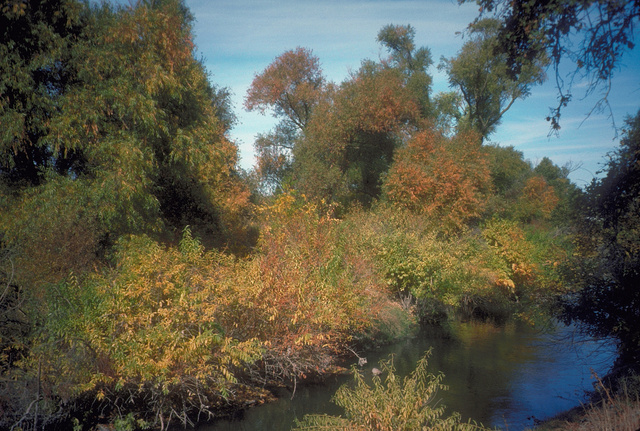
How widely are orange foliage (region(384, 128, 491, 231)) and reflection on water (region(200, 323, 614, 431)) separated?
878 centimetres

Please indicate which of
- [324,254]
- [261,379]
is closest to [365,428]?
[261,379]

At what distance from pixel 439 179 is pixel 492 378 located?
15.1 m

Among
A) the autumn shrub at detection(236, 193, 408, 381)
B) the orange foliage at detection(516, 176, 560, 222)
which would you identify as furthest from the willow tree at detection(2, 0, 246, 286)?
the orange foliage at detection(516, 176, 560, 222)

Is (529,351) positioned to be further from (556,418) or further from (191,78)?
(191,78)

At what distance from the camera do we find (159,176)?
762 inches

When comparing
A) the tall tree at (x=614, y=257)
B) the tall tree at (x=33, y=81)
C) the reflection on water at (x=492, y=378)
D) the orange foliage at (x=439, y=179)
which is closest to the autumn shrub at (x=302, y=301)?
the reflection on water at (x=492, y=378)

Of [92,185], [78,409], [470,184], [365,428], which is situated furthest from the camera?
[470,184]

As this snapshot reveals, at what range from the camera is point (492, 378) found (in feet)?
52.9

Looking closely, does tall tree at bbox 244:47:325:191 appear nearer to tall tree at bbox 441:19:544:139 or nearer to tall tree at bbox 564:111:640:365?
tall tree at bbox 441:19:544:139

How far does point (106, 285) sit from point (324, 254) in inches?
321

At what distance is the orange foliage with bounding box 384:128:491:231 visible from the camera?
2889 centimetres

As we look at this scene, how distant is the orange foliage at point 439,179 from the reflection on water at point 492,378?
8785mm

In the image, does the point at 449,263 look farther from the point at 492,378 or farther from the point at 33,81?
→ the point at 33,81

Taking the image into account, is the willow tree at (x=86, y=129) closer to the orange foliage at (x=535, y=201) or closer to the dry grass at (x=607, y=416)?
the dry grass at (x=607, y=416)
